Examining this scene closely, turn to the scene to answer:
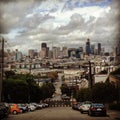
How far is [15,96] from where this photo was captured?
79812 millimetres

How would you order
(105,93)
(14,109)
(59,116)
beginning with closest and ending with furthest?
(59,116), (14,109), (105,93)

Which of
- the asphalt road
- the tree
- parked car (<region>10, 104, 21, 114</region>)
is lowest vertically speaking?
the asphalt road

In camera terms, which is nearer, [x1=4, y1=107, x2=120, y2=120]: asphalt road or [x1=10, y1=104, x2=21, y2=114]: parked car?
[x1=4, y1=107, x2=120, y2=120]: asphalt road

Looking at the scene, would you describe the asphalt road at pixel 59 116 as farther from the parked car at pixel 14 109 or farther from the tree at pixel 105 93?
the tree at pixel 105 93

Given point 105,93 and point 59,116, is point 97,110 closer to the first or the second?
point 59,116

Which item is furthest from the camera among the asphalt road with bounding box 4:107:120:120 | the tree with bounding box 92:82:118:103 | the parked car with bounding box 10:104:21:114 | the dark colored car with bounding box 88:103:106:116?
the tree with bounding box 92:82:118:103

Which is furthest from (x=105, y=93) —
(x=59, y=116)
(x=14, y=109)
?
(x=59, y=116)

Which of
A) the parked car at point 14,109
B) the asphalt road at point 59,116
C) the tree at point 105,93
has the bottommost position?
the asphalt road at point 59,116

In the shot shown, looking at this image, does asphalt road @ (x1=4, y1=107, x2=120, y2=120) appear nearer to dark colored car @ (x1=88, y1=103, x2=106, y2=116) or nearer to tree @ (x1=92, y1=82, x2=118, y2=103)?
dark colored car @ (x1=88, y1=103, x2=106, y2=116)

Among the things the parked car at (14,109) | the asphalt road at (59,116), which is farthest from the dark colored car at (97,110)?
the parked car at (14,109)

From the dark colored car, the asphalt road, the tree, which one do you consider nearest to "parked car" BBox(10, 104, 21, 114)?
the asphalt road

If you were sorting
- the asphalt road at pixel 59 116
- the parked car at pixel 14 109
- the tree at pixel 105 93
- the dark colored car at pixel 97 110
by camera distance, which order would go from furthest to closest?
the tree at pixel 105 93 < the parked car at pixel 14 109 < the dark colored car at pixel 97 110 < the asphalt road at pixel 59 116

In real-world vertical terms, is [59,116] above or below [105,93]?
below

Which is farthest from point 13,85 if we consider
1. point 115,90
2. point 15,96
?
point 115,90
